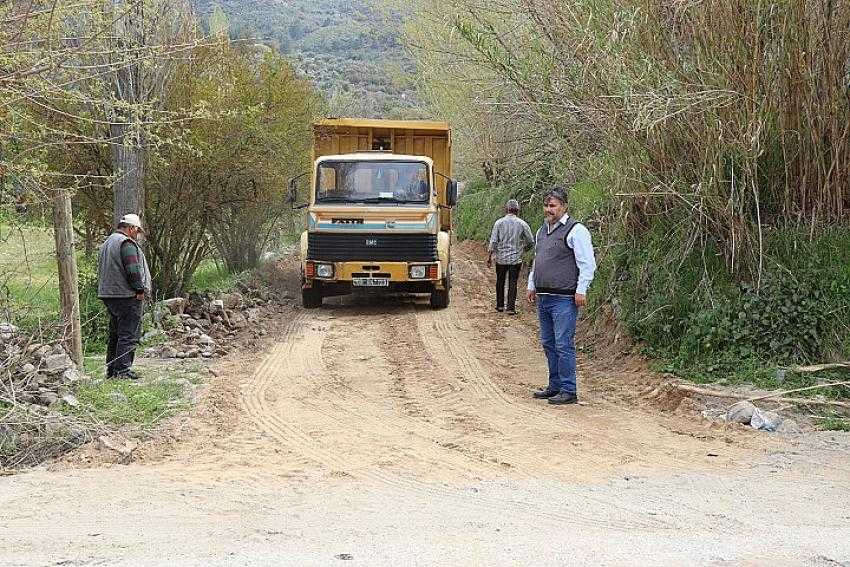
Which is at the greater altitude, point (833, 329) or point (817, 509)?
point (833, 329)

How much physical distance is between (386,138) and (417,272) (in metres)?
3.77

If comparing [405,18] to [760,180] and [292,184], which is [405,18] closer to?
[292,184]

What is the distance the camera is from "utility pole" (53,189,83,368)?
27.5ft

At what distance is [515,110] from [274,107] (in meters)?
7.19

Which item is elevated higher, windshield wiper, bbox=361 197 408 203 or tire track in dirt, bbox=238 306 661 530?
windshield wiper, bbox=361 197 408 203

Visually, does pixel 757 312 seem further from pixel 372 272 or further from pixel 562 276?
pixel 372 272

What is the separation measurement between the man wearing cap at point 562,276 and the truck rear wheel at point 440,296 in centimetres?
626

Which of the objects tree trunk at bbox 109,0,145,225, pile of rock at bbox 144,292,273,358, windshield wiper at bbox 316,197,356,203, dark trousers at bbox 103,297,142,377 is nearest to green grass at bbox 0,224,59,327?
dark trousers at bbox 103,297,142,377

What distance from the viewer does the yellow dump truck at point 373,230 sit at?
46.2 ft

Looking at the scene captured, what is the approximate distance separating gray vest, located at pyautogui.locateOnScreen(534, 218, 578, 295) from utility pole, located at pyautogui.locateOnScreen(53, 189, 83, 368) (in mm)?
4272

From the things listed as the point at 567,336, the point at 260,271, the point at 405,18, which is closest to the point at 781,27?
the point at 567,336

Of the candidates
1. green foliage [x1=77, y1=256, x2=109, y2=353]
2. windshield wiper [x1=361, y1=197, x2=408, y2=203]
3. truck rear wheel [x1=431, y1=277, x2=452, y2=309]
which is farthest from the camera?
truck rear wheel [x1=431, y1=277, x2=452, y2=309]

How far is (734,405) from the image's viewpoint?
Answer: 25.2 feet

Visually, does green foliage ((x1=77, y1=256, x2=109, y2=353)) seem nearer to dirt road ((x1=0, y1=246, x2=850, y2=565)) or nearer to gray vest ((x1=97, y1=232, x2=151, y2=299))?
gray vest ((x1=97, y1=232, x2=151, y2=299))
